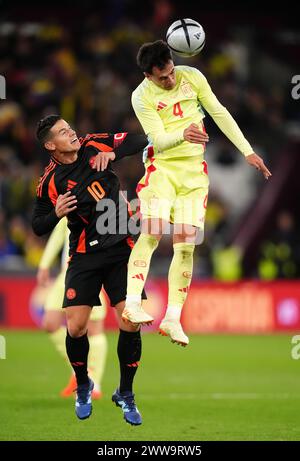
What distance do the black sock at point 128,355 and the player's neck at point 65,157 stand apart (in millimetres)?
1516

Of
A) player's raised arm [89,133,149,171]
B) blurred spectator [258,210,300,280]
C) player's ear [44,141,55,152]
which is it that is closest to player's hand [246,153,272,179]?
player's raised arm [89,133,149,171]

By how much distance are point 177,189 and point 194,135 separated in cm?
77

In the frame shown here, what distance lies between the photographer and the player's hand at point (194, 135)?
342 inches

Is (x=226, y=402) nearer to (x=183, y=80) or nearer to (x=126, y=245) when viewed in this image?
(x=126, y=245)

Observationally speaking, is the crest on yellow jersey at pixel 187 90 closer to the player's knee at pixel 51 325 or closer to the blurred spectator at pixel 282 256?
the player's knee at pixel 51 325

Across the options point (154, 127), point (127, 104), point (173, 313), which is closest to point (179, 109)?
point (154, 127)

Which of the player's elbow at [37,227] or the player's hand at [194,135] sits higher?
the player's hand at [194,135]

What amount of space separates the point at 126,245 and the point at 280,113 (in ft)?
43.8

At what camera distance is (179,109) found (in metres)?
9.21

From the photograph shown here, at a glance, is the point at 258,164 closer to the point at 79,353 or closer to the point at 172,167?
the point at 172,167

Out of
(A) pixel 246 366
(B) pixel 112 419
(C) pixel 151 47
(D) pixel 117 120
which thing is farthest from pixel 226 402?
(D) pixel 117 120

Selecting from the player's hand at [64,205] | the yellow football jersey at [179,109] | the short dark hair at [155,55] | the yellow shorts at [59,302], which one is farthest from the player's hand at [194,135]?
the yellow shorts at [59,302]

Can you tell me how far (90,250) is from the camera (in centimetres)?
942

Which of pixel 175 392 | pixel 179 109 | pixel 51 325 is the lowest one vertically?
pixel 175 392
